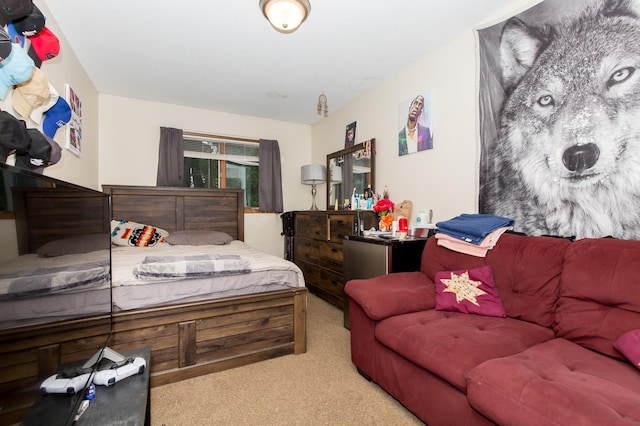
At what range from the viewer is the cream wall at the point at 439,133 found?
95.7 inches

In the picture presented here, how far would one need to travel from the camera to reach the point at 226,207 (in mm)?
4227

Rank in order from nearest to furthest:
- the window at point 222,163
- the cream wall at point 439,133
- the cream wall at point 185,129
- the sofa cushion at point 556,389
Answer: the sofa cushion at point 556,389
the cream wall at point 439,133
the cream wall at point 185,129
the window at point 222,163

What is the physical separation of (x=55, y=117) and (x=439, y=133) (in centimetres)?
293

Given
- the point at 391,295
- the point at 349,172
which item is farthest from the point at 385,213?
the point at 391,295

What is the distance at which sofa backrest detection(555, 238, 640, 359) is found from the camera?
4.41 ft

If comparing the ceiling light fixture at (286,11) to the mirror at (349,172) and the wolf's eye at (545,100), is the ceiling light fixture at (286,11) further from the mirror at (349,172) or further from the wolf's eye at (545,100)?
the mirror at (349,172)

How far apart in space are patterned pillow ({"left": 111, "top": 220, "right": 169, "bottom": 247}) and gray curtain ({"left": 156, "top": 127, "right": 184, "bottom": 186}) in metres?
0.74

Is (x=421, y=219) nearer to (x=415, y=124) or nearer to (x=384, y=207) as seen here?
(x=384, y=207)

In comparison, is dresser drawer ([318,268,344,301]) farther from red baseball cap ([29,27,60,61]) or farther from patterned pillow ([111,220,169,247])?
red baseball cap ([29,27,60,61])

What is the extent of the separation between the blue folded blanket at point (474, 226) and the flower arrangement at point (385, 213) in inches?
30.8

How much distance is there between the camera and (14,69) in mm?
1409

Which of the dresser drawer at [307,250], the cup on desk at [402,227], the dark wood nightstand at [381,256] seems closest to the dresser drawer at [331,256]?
the dresser drawer at [307,250]

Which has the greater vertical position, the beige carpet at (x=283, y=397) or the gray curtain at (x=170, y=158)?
the gray curtain at (x=170, y=158)

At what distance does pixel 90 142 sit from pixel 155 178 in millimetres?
843
